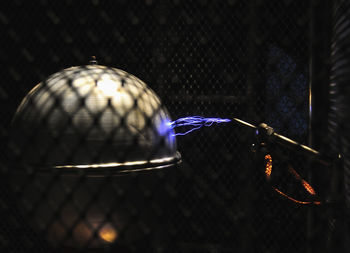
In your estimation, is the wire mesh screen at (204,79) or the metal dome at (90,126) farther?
the wire mesh screen at (204,79)

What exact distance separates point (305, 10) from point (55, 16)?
2.52 meters

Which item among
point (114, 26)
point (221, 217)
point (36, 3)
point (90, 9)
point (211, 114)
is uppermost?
point (36, 3)

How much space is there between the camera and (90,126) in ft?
4.33

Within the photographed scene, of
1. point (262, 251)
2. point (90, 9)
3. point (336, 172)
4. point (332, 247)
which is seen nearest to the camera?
point (336, 172)

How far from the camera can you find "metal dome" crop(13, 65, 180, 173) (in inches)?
51.6

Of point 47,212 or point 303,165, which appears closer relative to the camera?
point 47,212

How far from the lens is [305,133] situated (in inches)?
111

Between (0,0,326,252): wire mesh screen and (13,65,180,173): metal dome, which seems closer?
(13,65,180,173): metal dome

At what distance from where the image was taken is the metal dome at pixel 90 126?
131 centimetres

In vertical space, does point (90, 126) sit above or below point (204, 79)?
above

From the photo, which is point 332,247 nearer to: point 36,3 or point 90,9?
point 90,9

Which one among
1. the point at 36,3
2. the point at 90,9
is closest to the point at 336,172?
the point at 90,9

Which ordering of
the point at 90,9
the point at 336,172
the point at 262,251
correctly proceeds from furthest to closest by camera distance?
the point at 90,9 → the point at 262,251 → the point at 336,172

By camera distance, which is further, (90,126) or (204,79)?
(204,79)
